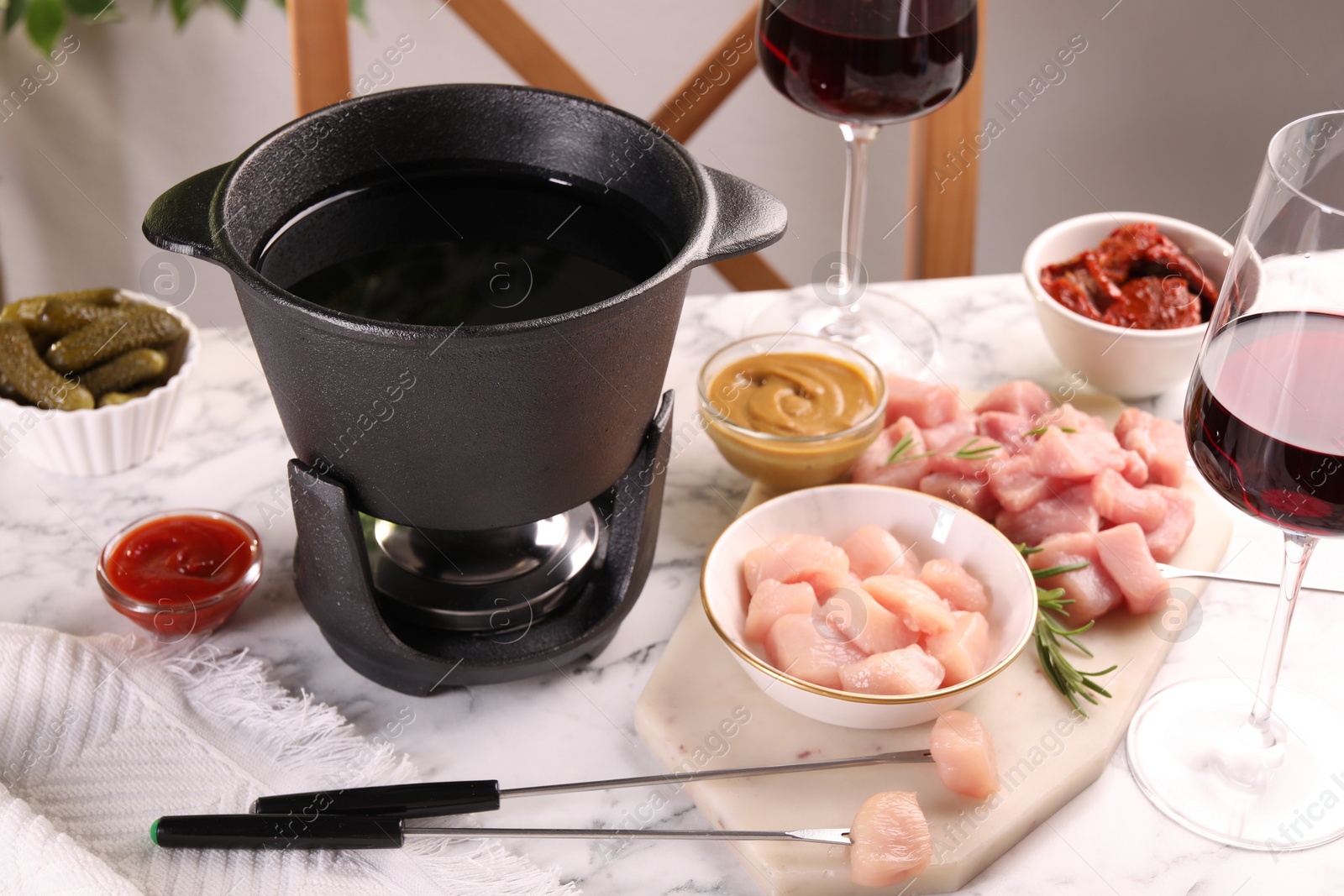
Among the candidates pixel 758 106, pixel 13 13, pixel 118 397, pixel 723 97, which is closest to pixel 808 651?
pixel 118 397

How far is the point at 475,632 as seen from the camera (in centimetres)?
117

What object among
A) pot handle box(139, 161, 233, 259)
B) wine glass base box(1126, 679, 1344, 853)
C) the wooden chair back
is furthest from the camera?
the wooden chair back

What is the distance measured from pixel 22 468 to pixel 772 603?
35.4 inches

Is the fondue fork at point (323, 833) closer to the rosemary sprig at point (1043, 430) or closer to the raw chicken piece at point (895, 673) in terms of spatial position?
the raw chicken piece at point (895, 673)

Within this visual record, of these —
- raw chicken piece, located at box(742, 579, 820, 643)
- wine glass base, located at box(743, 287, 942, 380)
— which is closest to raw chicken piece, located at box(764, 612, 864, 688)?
raw chicken piece, located at box(742, 579, 820, 643)

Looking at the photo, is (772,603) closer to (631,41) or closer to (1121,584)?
(1121,584)

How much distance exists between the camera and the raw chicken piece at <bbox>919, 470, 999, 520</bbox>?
1329 mm

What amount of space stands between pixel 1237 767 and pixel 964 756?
27cm

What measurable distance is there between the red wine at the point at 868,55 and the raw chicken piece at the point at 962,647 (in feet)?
1.99

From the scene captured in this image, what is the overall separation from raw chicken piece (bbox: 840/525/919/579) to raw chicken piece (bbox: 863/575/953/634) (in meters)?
0.06

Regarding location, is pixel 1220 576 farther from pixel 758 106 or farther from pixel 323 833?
pixel 758 106

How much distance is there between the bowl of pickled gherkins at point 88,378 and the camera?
135 cm

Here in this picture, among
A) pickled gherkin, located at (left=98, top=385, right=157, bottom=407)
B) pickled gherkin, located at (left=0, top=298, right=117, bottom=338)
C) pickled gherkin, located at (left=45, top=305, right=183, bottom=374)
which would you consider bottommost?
pickled gherkin, located at (left=98, top=385, right=157, bottom=407)

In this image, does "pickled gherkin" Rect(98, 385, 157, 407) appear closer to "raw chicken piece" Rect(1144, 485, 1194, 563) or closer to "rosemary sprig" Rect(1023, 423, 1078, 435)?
"rosemary sprig" Rect(1023, 423, 1078, 435)
